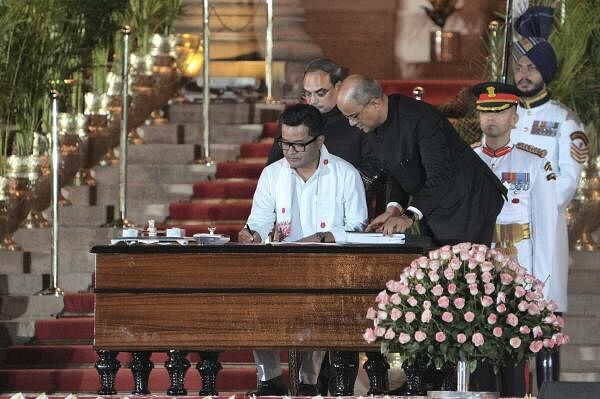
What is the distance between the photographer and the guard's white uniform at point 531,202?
1105 cm

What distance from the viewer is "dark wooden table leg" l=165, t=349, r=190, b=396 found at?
997 cm

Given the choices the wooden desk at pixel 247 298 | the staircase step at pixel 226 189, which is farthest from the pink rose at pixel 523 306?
the staircase step at pixel 226 189

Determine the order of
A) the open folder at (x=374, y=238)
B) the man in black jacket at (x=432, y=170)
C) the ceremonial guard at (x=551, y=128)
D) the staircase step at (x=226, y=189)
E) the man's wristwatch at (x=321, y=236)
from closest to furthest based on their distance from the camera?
the open folder at (x=374, y=238) → the man's wristwatch at (x=321, y=236) → the man in black jacket at (x=432, y=170) → the ceremonial guard at (x=551, y=128) → the staircase step at (x=226, y=189)

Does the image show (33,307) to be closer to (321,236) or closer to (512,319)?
(321,236)

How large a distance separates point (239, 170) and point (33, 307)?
267cm

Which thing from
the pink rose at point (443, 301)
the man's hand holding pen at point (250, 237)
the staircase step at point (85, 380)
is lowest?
the staircase step at point (85, 380)

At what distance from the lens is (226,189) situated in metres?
15.2

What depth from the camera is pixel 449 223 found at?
35.2 feet

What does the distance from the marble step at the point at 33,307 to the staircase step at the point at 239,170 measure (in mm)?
2527

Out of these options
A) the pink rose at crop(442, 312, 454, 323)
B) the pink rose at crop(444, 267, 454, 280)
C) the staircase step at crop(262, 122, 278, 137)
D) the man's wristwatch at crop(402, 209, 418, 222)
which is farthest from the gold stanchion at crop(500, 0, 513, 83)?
the pink rose at crop(442, 312, 454, 323)

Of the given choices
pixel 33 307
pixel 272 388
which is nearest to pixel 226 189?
pixel 33 307

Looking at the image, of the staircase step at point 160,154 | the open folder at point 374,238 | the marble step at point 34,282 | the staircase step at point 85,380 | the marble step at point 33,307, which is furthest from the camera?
the staircase step at point 160,154

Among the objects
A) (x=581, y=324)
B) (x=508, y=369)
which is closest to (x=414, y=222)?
(x=508, y=369)

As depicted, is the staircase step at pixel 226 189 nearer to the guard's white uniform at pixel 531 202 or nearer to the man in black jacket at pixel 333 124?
the man in black jacket at pixel 333 124
